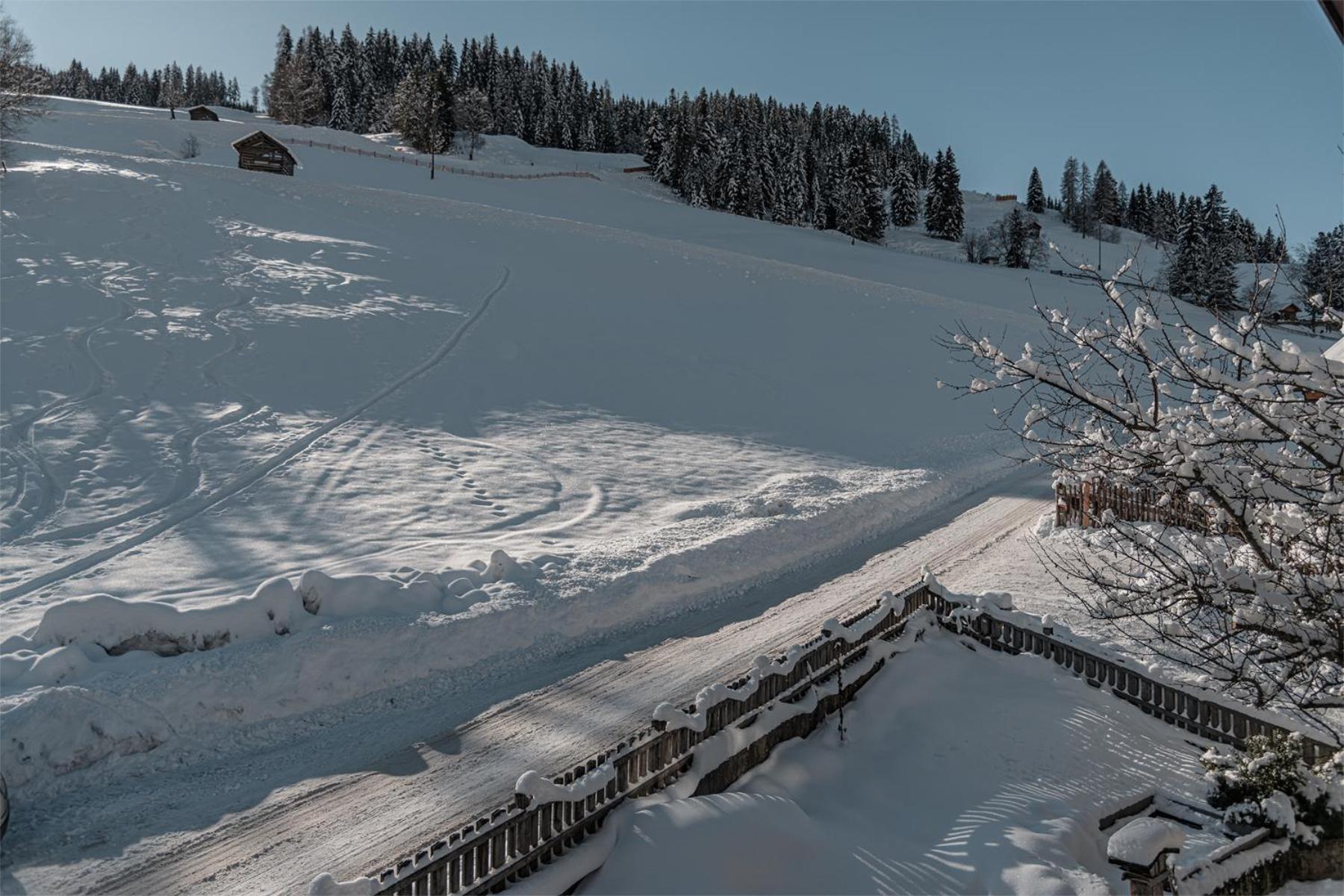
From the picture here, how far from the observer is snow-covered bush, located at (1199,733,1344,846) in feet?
26.9

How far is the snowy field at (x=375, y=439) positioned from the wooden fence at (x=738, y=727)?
330 cm

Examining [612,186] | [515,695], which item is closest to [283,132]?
[612,186]

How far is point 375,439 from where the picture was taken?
19375 millimetres

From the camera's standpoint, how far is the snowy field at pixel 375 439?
9961 mm

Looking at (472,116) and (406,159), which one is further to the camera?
(472,116)

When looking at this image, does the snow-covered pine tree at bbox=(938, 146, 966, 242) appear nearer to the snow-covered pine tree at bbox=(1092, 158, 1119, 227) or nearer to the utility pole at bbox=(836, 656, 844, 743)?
the snow-covered pine tree at bbox=(1092, 158, 1119, 227)

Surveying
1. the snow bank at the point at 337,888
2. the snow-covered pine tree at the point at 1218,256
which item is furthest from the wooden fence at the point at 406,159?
the snow bank at the point at 337,888

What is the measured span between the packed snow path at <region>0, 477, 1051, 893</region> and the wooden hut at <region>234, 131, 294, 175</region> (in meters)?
49.7

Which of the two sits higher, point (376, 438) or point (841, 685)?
point (376, 438)

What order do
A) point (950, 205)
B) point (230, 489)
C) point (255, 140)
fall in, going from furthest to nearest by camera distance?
point (950, 205) → point (255, 140) → point (230, 489)

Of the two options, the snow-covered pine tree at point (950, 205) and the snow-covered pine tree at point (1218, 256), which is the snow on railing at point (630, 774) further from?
the snow-covered pine tree at point (950, 205)

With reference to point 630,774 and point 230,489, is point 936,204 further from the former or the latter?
point 630,774

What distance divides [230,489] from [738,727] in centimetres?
1169

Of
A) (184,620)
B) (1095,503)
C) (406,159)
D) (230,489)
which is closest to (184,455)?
(230,489)
